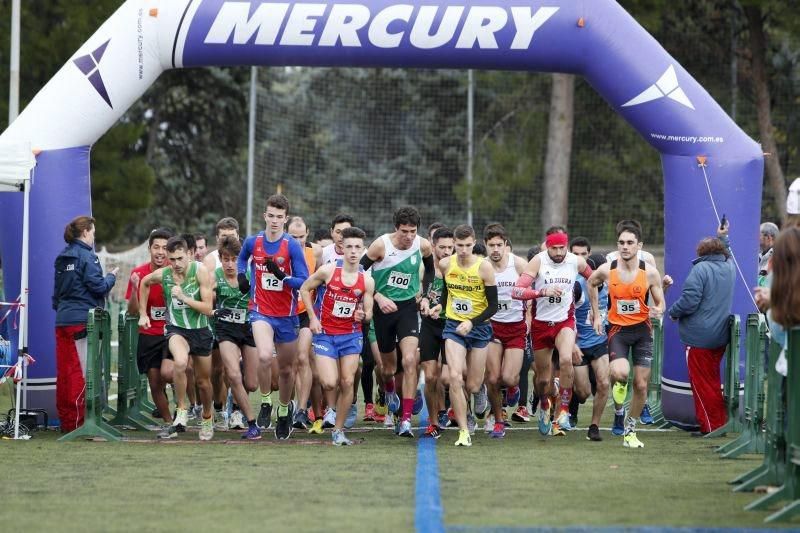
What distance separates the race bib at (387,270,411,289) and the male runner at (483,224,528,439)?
82 cm

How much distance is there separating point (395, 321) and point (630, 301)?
7.28 ft

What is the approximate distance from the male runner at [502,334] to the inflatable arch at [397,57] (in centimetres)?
185

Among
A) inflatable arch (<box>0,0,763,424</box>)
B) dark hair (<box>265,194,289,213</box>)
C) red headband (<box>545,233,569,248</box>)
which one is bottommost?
red headband (<box>545,233,569,248</box>)

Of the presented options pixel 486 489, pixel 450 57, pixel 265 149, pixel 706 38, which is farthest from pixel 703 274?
pixel 265 149

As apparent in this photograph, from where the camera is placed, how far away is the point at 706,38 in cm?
2775

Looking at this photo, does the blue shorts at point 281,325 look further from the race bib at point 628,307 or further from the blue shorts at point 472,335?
the race bib at point 628,307

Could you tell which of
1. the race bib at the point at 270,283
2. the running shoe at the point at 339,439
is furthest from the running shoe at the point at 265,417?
the race bib at the point at 270,283

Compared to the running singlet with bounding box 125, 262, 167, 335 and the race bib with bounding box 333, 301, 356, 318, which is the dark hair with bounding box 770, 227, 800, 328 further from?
the running singlet with bounding box 125, 262, 167, 335

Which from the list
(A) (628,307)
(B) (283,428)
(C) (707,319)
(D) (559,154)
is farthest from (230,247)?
(D) (559,154)

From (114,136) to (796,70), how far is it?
1445cm

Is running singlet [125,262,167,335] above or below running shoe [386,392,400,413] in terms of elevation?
above

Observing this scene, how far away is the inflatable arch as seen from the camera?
41.8 feet

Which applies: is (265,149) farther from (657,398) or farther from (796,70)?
(657,398)

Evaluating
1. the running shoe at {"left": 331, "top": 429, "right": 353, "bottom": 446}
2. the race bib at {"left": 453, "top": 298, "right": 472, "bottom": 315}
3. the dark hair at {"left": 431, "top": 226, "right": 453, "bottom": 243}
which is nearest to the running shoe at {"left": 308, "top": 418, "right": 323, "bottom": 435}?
the running shoe at {"left": 331, "top": 429, "right": 353, "bottom": 446}
